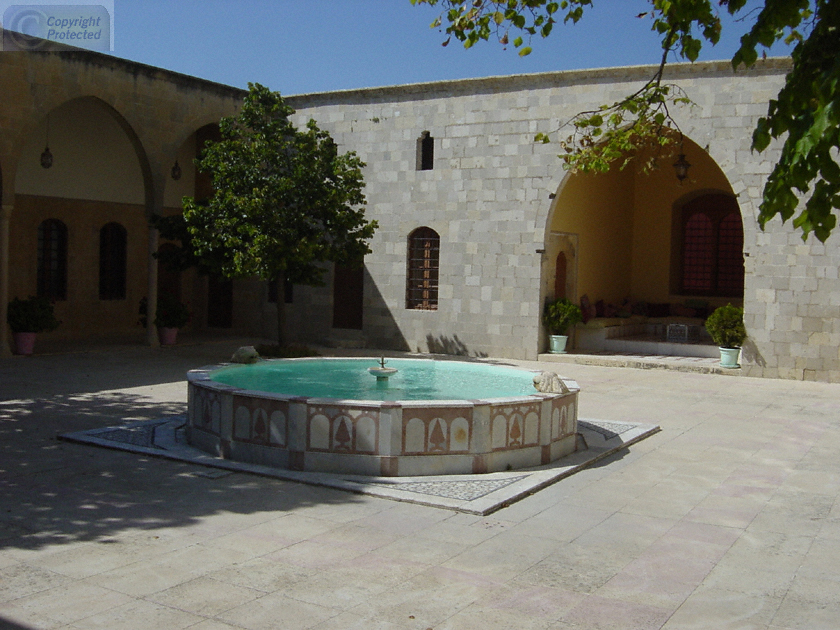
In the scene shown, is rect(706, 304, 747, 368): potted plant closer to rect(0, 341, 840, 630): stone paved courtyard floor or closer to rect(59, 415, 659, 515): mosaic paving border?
rect(0, 341, 840, 630): stone paved courtyard floor

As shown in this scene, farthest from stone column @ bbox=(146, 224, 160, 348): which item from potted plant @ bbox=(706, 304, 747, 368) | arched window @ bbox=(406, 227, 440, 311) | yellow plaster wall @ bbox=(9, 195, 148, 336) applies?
potted plant @ bbox=(706, 304, 747, 368)

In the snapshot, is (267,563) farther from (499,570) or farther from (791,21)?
(791,21)

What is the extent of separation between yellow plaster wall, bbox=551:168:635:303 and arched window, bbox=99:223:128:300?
921cm

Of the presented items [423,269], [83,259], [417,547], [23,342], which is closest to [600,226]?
[423,269]

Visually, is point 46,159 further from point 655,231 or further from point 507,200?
point 655,231

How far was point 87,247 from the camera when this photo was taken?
1805 cm

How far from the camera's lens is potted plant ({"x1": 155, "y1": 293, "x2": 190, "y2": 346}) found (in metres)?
16.8

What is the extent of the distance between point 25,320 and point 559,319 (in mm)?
9337

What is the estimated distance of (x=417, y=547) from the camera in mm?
5426

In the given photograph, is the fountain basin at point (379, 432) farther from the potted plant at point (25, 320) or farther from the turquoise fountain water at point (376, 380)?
the potted plant at point (25, 320)

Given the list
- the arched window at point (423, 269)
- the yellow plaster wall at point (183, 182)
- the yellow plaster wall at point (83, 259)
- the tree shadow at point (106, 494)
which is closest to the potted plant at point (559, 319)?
the arched window at point (423, 269)

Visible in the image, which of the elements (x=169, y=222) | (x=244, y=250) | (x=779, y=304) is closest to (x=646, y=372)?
(x=779, y=304)

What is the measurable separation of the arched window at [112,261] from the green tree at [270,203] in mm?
3846

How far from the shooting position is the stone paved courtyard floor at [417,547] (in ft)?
14.5
